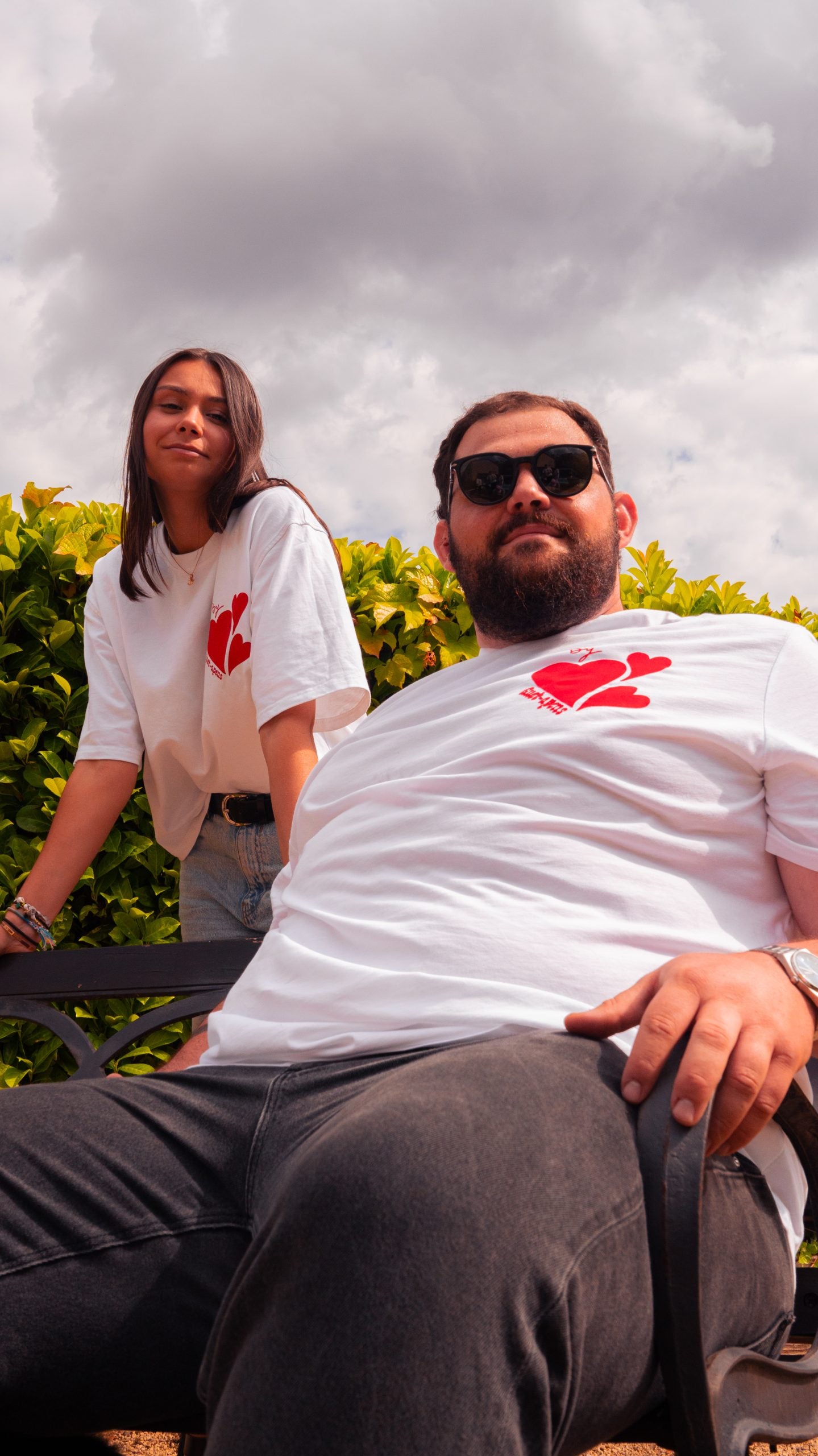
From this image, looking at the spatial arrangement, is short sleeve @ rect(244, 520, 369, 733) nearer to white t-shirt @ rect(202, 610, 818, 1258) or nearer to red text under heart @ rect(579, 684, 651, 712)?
white t-shirt @ rect(202, 610, 818, 1258)

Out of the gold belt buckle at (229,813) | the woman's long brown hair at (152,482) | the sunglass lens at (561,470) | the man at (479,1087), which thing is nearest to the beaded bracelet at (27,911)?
the gold belt buckle at (229,813)

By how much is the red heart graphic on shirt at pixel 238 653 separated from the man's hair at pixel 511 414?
0.58m

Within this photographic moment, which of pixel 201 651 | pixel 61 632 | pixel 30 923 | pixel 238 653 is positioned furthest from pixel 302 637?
pixel 61 632

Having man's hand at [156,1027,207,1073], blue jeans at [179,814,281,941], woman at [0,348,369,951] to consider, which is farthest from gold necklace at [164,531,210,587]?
man's hand at [156,1027,207,1073]

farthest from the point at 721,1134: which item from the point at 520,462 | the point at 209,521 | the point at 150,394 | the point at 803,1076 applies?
the point at 150,394

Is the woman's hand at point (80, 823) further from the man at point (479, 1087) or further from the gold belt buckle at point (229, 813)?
the man at point (479, 1087)

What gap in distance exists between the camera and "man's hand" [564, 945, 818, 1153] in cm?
108

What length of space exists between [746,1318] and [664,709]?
0.80m

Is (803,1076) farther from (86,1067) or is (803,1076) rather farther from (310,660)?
(86,1067)

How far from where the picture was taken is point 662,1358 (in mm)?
1011

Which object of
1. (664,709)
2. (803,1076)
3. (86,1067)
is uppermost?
(664,709)

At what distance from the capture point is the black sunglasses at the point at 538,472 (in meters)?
2.09

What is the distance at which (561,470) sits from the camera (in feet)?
6.89

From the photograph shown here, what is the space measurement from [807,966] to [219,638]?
5.80 feet
